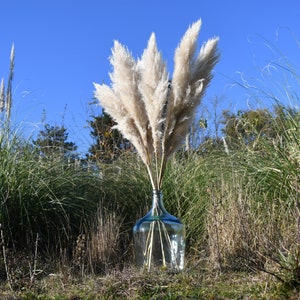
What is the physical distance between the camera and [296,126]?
471 centimetres

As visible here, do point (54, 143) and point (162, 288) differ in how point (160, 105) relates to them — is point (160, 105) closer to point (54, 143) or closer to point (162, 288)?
point (162, 288)

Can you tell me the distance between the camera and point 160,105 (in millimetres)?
3748

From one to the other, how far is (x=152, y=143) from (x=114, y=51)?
703 mm

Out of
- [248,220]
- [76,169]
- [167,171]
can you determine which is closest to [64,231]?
[76,169]

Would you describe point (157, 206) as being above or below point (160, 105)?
below

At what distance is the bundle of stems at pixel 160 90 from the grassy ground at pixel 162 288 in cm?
103

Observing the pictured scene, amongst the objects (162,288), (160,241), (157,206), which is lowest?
(162,288)

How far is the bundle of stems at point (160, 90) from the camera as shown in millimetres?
3795

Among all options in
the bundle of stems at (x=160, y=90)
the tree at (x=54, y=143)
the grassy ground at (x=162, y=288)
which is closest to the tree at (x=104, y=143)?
the tree at (x=54, y=143)

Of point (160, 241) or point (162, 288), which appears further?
point (160, 241)

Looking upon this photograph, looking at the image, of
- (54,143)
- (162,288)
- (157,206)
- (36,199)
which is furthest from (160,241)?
(54,143)

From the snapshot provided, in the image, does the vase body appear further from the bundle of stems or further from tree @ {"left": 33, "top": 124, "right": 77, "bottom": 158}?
tree @ {"left": 33, "top": 124, "right": 77, "bottom": 158}

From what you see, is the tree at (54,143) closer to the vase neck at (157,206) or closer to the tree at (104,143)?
the tree at (104,143)

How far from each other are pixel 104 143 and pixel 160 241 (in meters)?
3.49
